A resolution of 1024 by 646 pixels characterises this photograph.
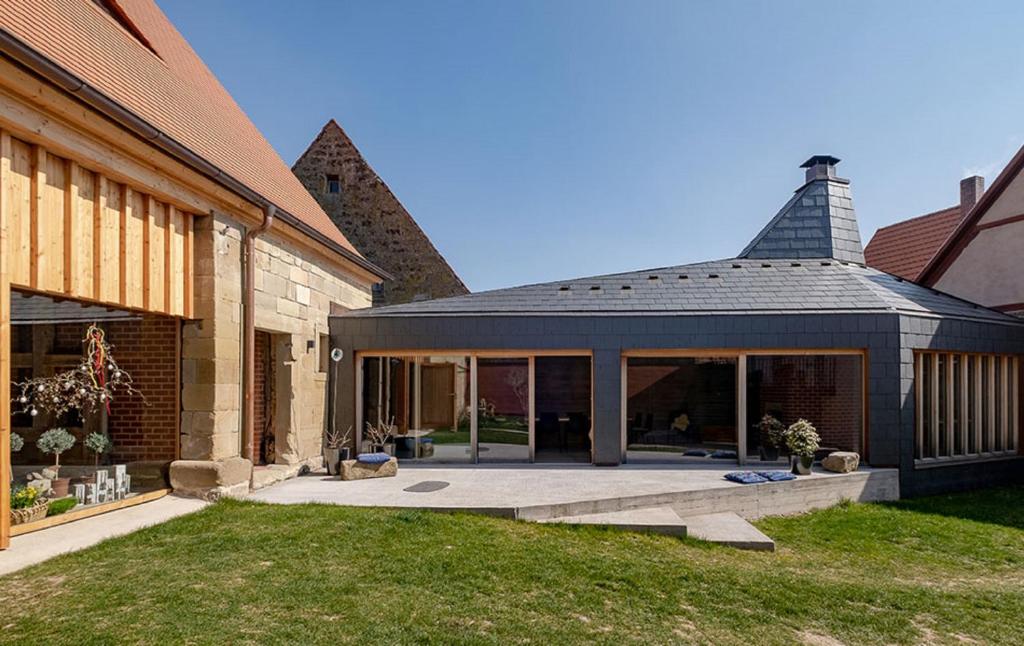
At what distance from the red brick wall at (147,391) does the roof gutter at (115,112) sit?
1859 millimetres

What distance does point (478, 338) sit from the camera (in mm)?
10734

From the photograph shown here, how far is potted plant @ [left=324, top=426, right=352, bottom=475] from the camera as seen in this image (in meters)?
9.53

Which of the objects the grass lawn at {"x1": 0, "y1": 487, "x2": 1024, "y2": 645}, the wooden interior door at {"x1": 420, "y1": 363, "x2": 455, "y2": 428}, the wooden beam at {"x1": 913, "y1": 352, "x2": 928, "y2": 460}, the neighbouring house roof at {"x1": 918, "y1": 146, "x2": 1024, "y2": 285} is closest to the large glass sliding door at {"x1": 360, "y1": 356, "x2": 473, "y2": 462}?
the wooden interior door at {"x1": 420, "y1": 363, "x2": 455, "y2": 428}

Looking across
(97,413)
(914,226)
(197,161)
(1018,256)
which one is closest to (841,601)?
(197,161)

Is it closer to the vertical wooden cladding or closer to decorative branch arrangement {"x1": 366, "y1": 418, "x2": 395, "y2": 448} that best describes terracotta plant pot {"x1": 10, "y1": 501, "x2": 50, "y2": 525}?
the vertical wooden cladding

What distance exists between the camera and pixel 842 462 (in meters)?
9.84

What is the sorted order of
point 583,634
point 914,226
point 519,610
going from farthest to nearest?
point 914,226 → point 519,610 → point 583,634

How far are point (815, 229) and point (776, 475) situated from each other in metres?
6.81

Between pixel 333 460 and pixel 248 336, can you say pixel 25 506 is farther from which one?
pixel 333 460

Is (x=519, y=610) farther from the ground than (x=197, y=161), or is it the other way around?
(x=197, y=161)

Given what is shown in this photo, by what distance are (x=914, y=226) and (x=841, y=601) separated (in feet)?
60.7

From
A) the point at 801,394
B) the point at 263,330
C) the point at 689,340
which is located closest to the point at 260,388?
the point at 263,330

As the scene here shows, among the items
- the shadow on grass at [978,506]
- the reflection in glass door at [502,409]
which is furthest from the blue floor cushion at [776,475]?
the reflection in glass door at [502,409]

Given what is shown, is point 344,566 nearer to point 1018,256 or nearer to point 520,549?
point 520,549
